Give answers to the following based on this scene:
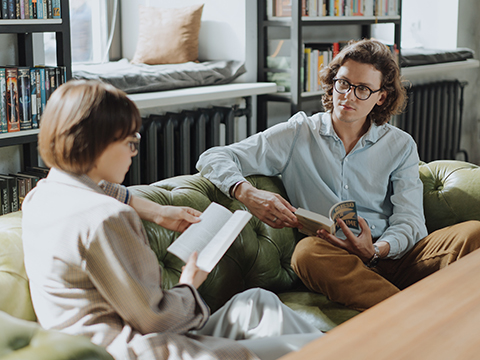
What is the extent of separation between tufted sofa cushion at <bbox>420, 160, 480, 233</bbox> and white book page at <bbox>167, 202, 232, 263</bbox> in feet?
3.52

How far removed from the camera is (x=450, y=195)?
6.89 feet

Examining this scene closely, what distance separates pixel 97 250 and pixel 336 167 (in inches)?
44.7

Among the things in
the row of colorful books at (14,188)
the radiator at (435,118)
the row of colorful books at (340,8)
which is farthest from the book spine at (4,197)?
the radiator at (435,118)

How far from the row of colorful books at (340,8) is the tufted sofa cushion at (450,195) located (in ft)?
4.65

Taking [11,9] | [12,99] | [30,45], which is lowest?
[12,99]

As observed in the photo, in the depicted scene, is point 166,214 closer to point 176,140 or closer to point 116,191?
point 116,191

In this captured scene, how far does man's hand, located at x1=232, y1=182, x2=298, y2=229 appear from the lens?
69.6 inches

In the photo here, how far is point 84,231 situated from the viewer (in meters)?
1.00

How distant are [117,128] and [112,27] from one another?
8.51 feet

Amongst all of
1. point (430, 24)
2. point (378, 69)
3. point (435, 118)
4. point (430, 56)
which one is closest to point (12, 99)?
point (378, 69)

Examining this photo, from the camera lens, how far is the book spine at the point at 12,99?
2146 millimetres

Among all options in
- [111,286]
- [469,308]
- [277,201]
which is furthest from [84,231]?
[277,201]

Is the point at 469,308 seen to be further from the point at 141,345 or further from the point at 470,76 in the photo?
the point at 470,76

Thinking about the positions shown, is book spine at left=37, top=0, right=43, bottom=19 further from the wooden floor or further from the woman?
the wooden floor
